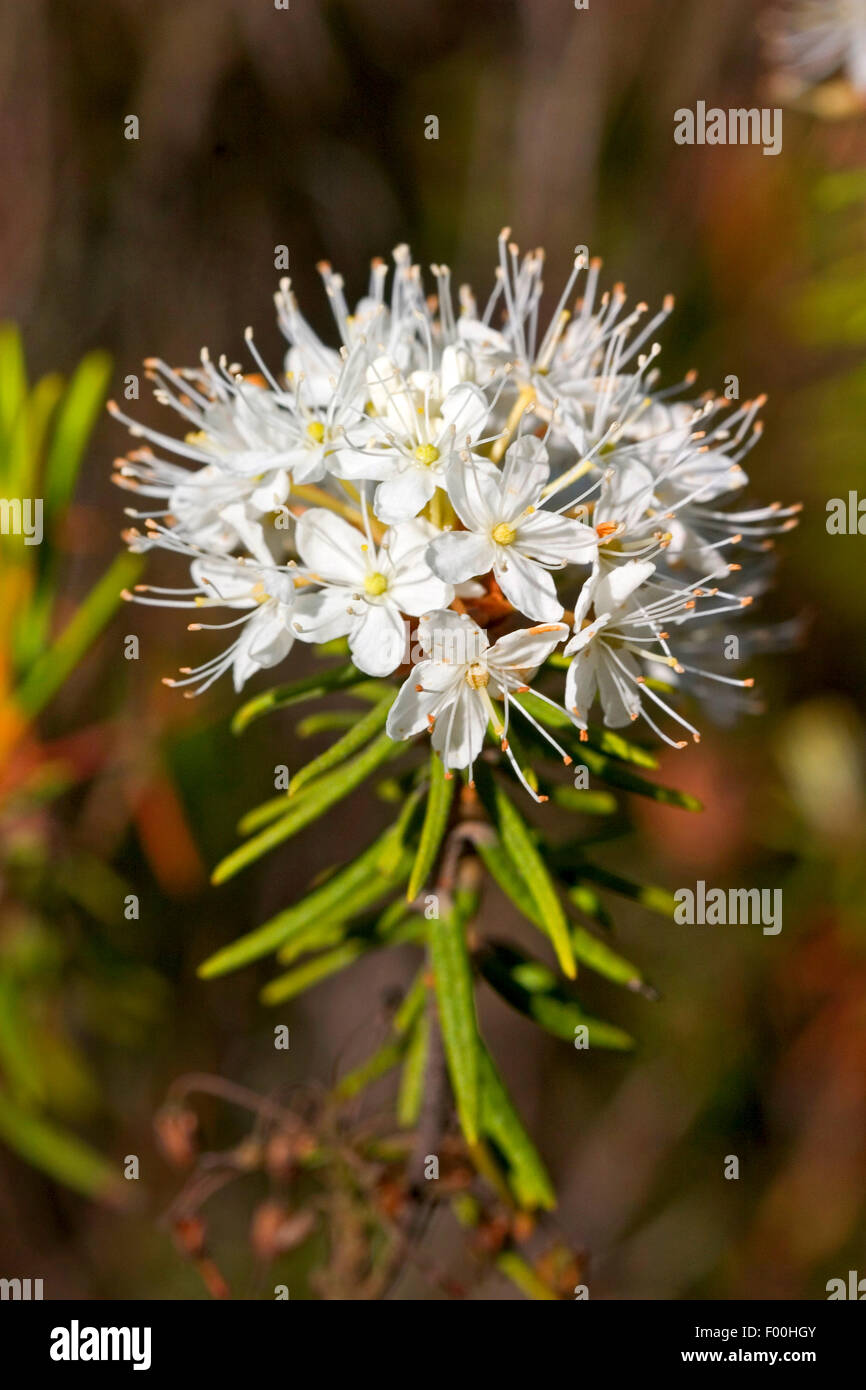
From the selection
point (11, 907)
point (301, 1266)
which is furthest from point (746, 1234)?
point (11, 907)

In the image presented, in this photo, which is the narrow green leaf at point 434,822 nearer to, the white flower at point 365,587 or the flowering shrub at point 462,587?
the flowering shrub at point 462,587

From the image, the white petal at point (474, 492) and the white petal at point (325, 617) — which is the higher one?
the white petal at point (474, 492)

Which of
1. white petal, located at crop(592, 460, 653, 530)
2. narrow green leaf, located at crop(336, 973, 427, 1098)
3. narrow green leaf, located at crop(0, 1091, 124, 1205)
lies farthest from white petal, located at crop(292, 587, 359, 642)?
narrow green leaf, located at crop(0, 1091, 124, 1205)

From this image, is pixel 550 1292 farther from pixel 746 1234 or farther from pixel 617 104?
pixel 617 104

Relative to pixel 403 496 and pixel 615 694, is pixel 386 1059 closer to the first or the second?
pixel 615 694

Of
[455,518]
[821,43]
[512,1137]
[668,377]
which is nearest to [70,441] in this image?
[455,518]

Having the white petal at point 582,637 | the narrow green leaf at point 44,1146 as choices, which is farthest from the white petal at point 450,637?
the narrow green leaf at point 44,1146
